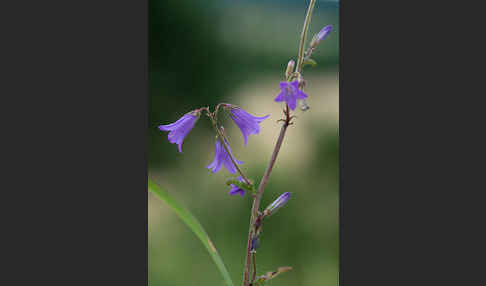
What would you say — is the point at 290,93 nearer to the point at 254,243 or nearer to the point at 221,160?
the point at 221,160

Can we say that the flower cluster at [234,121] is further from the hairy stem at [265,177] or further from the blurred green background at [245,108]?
the blurred green background at [245,108]

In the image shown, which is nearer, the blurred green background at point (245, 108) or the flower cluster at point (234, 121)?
the flower cluster at point (234, 121)

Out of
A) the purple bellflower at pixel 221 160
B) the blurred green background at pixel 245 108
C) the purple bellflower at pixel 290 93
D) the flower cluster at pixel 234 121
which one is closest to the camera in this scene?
the purple bellflower at pixel 290 93

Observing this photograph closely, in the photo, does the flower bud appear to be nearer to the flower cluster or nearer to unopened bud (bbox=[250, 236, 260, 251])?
the flower cluster

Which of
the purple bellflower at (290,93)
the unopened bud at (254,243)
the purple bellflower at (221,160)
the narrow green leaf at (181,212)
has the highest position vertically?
the purple bellflower at (290,93)

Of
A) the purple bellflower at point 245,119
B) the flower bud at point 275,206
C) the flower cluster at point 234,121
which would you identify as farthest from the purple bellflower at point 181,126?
the flower bud at point 275,206

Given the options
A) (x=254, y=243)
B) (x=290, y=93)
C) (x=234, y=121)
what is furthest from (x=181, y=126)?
(x=254, y=243)

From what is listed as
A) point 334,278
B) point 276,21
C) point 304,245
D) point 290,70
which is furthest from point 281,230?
point 276,21

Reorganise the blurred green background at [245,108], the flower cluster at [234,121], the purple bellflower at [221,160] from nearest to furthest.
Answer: the flower cluster at [234,121] < the purple bellflower at [221,160] < the blurred green background at [245,108]
